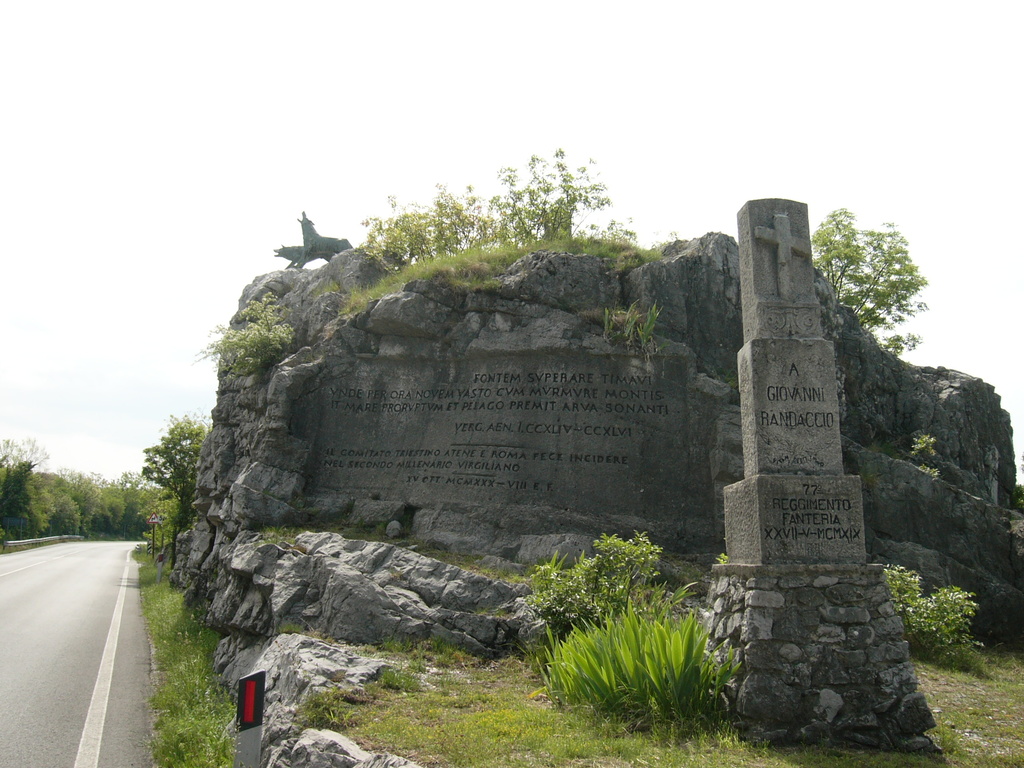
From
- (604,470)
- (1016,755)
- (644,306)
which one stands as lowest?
(1016,755)

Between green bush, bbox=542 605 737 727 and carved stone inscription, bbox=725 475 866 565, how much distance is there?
0.94 meters

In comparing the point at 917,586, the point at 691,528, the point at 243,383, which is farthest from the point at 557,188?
the point at 917,586

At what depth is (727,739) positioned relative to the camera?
5.54m

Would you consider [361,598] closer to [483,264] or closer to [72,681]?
[72,681]

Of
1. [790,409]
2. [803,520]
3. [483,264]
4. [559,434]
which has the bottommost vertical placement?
[803,520]

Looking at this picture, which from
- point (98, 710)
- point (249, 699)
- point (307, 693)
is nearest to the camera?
point (249, 699)

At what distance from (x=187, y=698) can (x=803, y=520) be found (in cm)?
828

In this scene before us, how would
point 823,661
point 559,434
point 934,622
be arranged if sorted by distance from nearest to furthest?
point 823,661, point 934,622, point 559,434

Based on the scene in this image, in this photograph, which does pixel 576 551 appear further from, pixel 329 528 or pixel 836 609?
pixel 836 609

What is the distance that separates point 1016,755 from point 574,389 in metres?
8.70

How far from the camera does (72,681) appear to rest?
11.0 metres

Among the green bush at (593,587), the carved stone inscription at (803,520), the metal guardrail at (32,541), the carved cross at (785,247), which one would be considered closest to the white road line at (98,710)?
the green bush at (593,587)

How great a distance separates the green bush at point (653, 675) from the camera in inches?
235

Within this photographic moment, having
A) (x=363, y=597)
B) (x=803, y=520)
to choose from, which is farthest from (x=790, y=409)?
(x=363, y=597)
